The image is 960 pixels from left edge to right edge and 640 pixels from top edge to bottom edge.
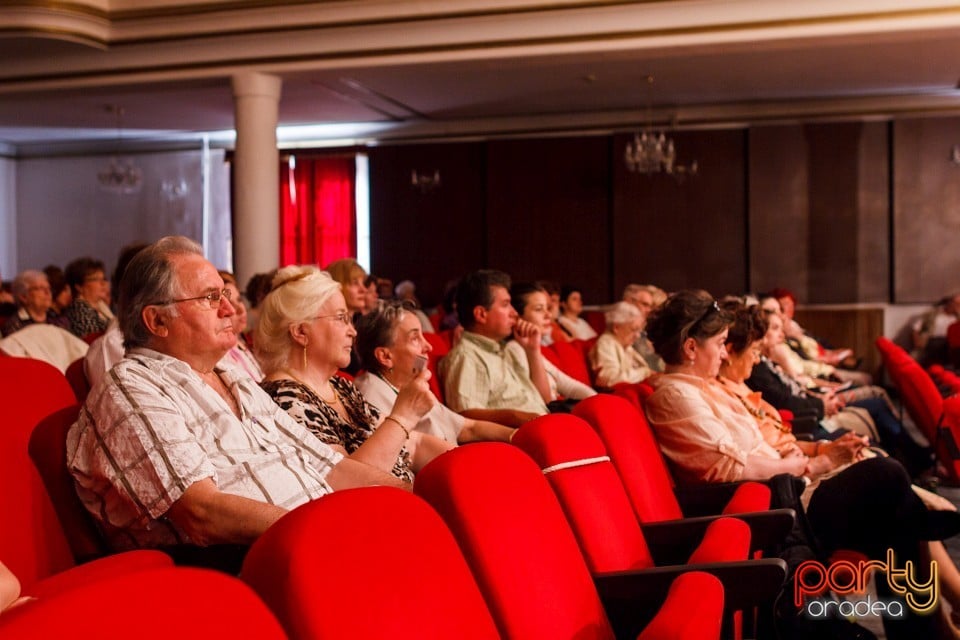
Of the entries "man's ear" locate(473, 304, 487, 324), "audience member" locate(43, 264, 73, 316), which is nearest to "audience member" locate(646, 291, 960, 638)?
"man's ear" locate(473, 304, 487, 324)

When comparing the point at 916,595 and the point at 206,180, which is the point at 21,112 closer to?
the point at 206,180

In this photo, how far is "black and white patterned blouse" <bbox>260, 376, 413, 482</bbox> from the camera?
102 inches

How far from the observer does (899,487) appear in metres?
2.97

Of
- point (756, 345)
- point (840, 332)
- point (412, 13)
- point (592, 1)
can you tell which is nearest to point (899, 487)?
point (756, 345)

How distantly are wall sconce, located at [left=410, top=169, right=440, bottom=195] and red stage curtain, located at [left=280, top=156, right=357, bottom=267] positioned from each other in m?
0.85

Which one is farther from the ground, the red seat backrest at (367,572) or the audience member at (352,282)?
the audience member at (352,282)

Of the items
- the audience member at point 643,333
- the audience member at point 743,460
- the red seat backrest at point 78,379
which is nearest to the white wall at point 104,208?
the audience member at point 643,333

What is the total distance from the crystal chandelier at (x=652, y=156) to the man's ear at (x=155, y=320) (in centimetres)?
775

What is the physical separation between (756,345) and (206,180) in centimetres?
988

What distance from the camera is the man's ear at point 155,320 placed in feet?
6.61

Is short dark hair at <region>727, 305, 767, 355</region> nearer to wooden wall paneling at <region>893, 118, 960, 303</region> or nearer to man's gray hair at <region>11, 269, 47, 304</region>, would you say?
man's gray hair at <region>11, 269, 47, 304</region>

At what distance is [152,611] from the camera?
85cm

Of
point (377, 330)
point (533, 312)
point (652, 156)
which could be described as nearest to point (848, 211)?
point (652, 156)

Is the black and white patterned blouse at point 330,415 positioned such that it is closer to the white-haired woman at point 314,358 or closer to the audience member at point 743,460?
the white-haired woman at point 314,358
